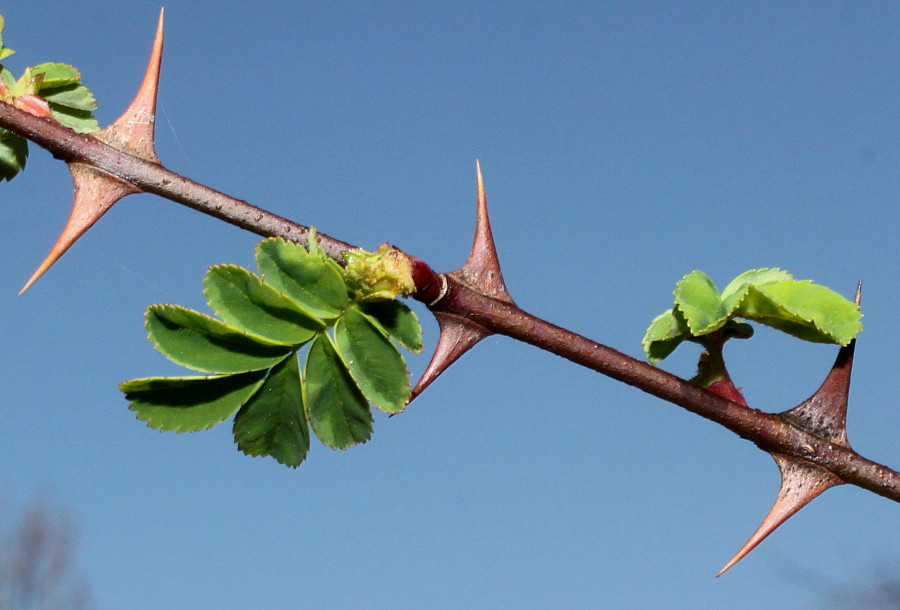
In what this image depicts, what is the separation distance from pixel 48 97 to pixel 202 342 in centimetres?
107

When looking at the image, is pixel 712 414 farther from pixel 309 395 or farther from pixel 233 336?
pixel 233 336

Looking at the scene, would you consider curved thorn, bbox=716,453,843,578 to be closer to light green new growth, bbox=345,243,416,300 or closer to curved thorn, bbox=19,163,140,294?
light green new growth, bbox=345,243,416,300

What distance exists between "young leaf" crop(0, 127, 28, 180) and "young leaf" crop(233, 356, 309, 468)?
3.47 feet

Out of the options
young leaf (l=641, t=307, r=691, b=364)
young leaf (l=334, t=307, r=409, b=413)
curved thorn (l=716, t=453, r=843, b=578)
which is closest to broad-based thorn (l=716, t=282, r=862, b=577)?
curved thorn (l=716, t=453, r=843, b=578)

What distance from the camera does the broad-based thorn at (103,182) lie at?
177 cm

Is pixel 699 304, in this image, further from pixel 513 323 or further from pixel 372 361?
pixel 372 361

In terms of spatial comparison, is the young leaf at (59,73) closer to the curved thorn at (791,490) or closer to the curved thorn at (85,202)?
the curved thorn at (85,202)

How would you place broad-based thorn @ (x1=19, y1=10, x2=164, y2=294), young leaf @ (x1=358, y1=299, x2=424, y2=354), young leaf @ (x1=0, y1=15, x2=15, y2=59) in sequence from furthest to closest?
young leaf @ (x1=0, y1=15, x2=15, y2=59)
broad-based thorn @ (x1=19, y1=10, x2=164, y2=294)
young leaf @ (x1=358, y1=299, x2=424, y2=354)

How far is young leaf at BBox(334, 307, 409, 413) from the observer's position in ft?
5.45

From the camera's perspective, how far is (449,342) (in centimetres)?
167

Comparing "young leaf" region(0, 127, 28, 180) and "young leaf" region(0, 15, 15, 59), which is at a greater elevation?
"young leaf" region(0, 15, 15, 59)

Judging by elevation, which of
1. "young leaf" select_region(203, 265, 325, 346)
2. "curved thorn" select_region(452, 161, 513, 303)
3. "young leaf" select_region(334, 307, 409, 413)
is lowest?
"young leaf" select_region(334, 307, 409, 413)

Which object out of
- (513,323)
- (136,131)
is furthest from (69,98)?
(513,323)

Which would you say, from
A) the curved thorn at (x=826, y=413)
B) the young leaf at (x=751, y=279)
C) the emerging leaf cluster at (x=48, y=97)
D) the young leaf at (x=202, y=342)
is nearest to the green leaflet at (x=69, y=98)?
the emerging leaf cluster at (x=48, y=97)
